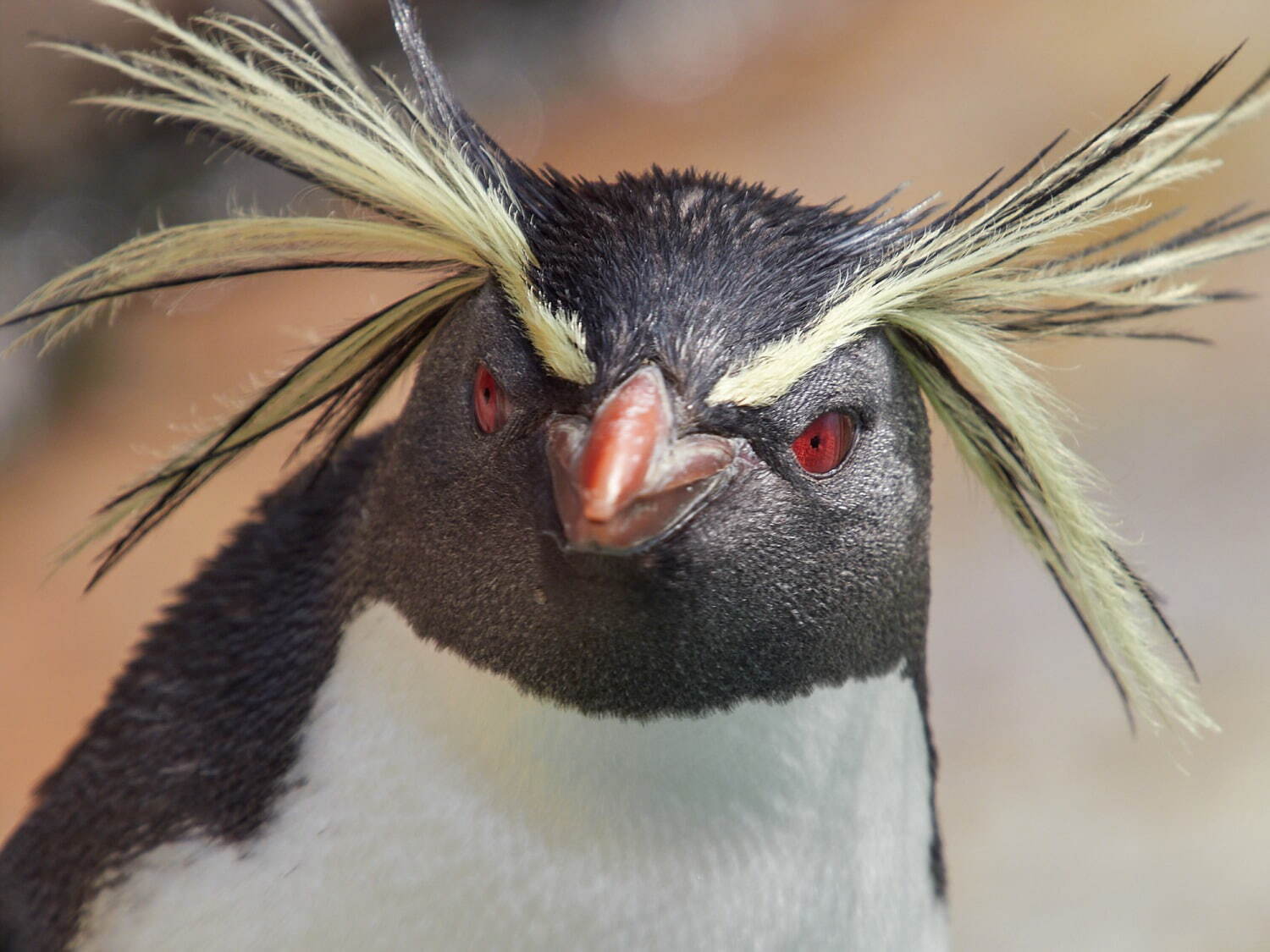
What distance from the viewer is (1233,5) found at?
5738 mm

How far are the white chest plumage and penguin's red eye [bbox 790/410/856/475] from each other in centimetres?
29

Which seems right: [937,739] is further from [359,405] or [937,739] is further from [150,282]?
[150,282]

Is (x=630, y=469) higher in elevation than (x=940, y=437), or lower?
higher

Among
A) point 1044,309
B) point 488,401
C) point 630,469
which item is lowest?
point 1044,309

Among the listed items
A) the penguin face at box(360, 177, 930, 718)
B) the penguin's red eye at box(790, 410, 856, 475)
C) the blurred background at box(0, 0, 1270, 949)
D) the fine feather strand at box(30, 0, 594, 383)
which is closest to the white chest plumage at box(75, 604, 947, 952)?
the penguin face at box(360, 177, 930, 718)

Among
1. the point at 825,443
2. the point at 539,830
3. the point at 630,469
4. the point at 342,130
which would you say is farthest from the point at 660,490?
the point at 342,130

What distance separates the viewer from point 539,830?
1.72m

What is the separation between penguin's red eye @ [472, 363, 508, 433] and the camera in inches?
65.8

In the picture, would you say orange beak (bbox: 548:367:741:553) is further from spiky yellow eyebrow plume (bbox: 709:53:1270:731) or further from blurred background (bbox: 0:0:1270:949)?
blurred background (bbox: 0:0:1270:949)

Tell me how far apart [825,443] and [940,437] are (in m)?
3.34

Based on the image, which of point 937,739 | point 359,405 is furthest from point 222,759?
point 937,739

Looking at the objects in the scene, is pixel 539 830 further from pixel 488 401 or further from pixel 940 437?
pixel 940 437

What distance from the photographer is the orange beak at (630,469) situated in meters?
1.42

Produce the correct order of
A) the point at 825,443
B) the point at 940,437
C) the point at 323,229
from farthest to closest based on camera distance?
the point at 940,437
the point at 323,229
the point at 825,443
